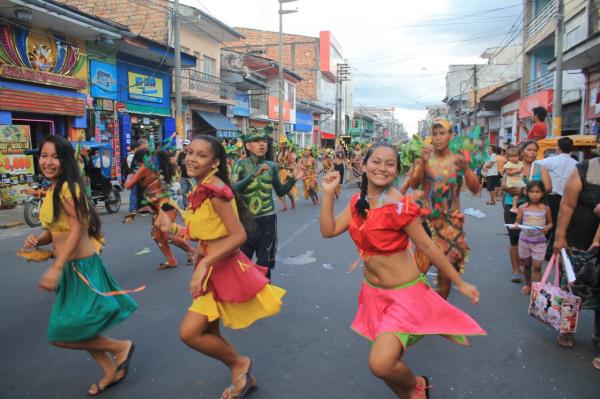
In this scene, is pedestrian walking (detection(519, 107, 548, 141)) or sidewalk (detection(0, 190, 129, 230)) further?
sidewalk (detection(0, 190, 129, 230))

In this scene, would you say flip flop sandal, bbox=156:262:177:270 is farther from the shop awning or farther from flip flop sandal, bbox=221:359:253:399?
the shop awning

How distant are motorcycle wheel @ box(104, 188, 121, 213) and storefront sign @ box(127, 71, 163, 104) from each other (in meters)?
8.60

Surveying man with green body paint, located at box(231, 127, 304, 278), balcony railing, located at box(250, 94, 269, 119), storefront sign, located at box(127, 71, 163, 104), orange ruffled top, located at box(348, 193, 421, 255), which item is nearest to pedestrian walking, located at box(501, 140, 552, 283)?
man with green body paint, located at box(231, 127, 304, 278)

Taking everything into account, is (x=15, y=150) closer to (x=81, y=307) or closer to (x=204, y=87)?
(x=81, y=307)

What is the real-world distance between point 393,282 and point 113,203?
11572mm

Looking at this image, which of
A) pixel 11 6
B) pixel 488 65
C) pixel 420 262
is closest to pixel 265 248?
pixel 420 262

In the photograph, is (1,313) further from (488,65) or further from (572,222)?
(488,65)

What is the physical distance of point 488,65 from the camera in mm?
48438

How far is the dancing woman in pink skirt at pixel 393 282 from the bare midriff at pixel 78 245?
1.58m

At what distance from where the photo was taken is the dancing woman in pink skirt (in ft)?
8.74

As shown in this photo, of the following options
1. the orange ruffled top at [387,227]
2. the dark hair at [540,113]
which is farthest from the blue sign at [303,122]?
the orange ruffled top at [387,227]

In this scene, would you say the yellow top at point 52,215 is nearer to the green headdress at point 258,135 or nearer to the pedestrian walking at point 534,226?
the green headdress at point 258,135

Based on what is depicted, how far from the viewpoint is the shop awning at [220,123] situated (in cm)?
2700

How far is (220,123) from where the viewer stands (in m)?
28.3
